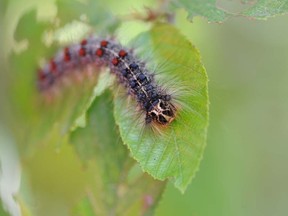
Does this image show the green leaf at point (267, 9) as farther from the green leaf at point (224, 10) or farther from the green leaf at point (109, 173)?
the green leaf at point (109, 173)

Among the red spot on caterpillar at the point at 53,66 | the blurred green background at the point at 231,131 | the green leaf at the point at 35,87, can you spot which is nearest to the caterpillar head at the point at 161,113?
the green leaf at the point at 35,87

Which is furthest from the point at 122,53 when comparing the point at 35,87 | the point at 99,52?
the point at 35,87

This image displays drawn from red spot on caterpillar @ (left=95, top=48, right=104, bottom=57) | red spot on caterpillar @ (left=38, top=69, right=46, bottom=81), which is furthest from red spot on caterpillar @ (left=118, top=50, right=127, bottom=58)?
red spot on caterpillar @ (left=38, top=69, right=46, bottom=81)

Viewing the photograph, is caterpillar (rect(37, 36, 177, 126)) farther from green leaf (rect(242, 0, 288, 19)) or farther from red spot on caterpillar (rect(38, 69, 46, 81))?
green leaf (rect(242, 0, 288, 19))

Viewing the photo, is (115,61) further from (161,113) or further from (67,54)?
(67,54)

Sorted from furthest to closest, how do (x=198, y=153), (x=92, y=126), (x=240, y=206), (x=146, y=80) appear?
(x=240, y=206)
(x=92, y=126)
(x=146, y=80)
(x=198, y=153)

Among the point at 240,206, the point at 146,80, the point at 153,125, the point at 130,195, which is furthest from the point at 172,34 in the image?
the point at 240,206

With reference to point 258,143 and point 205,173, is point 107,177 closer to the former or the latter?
point 205,173
